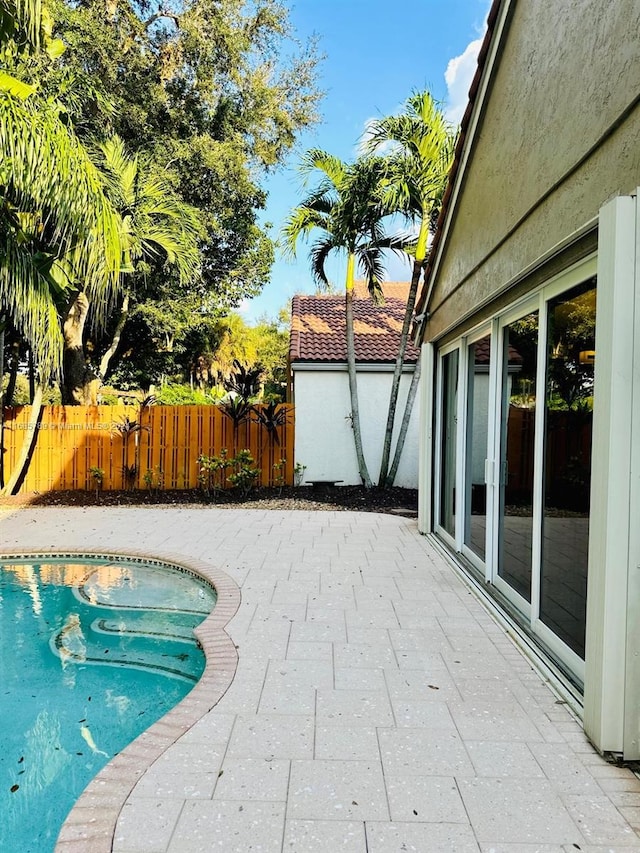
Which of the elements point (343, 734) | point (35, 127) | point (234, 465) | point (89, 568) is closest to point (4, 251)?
point (35, 127)

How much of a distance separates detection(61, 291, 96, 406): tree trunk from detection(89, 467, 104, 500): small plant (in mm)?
2878

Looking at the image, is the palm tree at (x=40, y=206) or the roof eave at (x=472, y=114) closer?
the roof eave at (x=472, y=114)

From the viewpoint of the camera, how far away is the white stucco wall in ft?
43.4

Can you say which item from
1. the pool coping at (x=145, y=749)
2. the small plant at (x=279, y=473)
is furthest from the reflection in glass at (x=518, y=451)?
the small plant at (x=279, y=473)

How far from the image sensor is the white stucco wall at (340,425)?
13234mm

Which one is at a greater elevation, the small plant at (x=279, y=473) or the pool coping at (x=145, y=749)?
the small plant at (x=279, y=473)

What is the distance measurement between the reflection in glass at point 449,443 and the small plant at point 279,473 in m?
5.29

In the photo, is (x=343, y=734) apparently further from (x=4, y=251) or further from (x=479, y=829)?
(x=4, y=251)

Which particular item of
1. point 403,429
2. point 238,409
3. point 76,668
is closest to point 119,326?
point 238,409

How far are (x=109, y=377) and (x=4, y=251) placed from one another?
39.6ft

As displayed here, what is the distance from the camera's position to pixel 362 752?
118 inches

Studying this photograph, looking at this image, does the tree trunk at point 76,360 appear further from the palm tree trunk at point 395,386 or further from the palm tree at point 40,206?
the palm tree trunk at point 395,386

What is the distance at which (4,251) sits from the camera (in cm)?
850

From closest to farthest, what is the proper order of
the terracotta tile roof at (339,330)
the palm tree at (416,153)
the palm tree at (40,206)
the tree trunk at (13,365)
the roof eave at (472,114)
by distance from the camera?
1. the roof eave at (472,114)
2. the palm tree at (40,206)
3. the palm tree at (416,153)
4. the terracotta tile roof at (339,330)
5. the tree trunk at (13,365)
